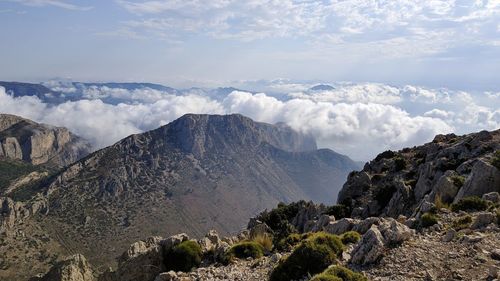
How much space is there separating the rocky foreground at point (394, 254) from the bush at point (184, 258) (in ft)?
1.88

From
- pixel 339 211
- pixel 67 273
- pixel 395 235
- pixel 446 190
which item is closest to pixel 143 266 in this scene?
pixel 395 235

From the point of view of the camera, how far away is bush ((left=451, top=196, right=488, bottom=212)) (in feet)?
95.8

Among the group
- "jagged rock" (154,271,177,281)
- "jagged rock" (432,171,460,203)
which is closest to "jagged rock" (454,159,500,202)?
"jagged rock" (432,171,460,203)

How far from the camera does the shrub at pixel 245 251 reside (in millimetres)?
28094

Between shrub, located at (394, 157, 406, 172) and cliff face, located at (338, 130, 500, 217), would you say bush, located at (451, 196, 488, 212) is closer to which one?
cliff face, located at (338, 130, 500, 217)

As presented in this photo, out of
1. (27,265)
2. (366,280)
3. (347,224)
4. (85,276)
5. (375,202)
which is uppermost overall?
(366,280)

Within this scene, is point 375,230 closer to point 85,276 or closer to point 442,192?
point 442,192

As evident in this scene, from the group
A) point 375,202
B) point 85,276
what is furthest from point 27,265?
point 375,202

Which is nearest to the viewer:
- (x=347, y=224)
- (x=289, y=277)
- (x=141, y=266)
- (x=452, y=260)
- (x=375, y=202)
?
(x=452, y=260)

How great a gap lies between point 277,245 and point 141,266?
8753 mm

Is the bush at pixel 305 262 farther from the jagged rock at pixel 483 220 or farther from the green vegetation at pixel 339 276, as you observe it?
the jagged rock at pixel 483 220

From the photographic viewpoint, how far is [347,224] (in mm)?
31969

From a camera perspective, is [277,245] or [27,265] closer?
[277,245]

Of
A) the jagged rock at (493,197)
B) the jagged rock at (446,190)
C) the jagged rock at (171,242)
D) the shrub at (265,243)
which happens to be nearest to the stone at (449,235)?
the jagged rock at (493,197)
